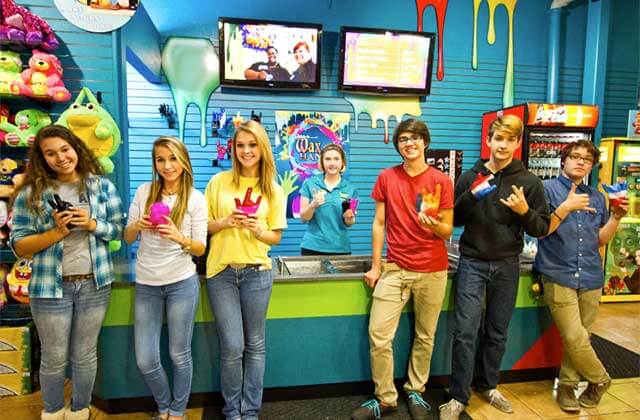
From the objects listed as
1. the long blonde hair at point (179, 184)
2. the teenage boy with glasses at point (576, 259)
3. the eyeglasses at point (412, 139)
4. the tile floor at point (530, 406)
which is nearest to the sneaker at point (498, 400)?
the tile floor at point (530, 406)

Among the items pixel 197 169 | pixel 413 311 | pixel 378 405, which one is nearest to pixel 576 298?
pixel 413 311

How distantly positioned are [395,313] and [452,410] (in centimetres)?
70

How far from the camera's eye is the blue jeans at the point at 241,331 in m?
2.16

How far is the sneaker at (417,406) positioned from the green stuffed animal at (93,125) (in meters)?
2.60

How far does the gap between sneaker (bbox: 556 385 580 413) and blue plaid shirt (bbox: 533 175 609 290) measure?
72 centimetres

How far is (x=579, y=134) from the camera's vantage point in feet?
15.9

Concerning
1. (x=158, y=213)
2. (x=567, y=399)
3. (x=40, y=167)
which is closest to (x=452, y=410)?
(x=567, y=399)

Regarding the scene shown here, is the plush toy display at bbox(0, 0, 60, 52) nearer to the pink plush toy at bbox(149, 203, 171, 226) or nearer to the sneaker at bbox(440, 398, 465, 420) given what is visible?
the pink plush toy at bbox(149, 203, 171, 226)

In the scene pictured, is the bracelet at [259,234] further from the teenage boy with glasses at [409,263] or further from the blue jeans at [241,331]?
the teenage boy with glasses at [409,263]

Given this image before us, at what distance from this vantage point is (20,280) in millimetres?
2848

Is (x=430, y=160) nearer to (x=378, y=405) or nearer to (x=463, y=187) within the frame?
(x=463, y=187)

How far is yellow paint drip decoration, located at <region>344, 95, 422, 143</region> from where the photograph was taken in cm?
500

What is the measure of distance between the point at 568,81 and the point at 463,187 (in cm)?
415

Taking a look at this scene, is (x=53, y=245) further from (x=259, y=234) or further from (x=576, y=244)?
(x=576, y=244)
